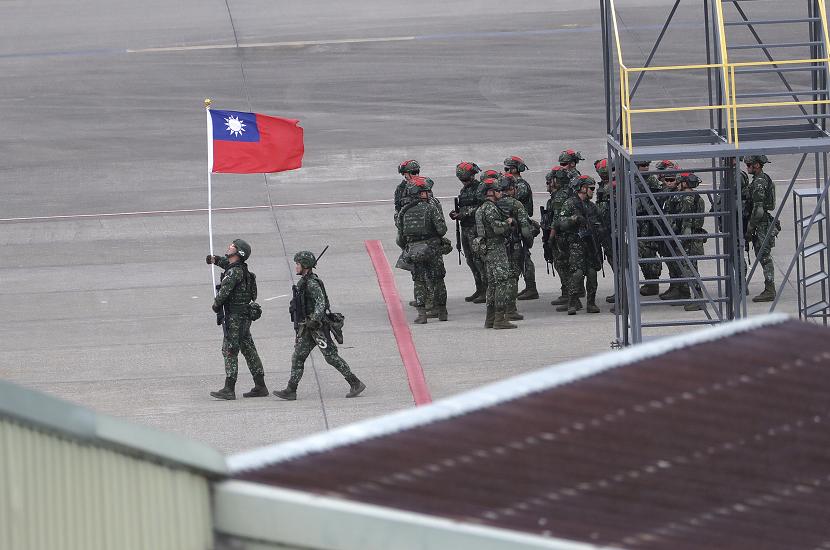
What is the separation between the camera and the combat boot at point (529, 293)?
17.1 m

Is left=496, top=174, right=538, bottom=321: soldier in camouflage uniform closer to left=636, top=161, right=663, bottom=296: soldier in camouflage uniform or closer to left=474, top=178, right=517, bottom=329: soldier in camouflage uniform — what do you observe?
left=474, top=178, right=517, bottom=329: soldier in camouflage uniform

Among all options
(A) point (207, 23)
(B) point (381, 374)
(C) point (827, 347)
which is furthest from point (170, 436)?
(A) point (207, 23)

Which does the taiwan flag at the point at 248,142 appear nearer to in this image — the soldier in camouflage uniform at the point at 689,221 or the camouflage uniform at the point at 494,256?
the camouflage uniform at the point at 494,256

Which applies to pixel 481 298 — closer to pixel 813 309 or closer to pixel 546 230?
pixel 546 230

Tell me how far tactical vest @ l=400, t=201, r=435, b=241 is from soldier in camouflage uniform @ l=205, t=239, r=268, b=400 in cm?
299

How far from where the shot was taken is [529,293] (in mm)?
17188

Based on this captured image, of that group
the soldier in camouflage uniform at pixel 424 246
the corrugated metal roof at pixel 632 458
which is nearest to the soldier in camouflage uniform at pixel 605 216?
the soldier in camouflage uniform at pixel 424 246

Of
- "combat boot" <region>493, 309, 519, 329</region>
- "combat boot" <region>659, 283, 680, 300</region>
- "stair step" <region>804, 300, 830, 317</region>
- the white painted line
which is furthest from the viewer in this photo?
the white painted line

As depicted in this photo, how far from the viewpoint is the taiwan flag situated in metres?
14.5

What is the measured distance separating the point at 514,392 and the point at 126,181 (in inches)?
751

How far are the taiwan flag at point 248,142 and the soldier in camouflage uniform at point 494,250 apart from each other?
2370 mm

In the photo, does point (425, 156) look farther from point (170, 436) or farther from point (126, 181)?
point (170, 436)

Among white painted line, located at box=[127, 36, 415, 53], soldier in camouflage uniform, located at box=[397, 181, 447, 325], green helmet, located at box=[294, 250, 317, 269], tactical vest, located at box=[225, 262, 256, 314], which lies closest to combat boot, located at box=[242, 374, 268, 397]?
tactical vest, located at box=[225, 262, 256, 314]

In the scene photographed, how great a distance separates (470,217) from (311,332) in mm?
3978
